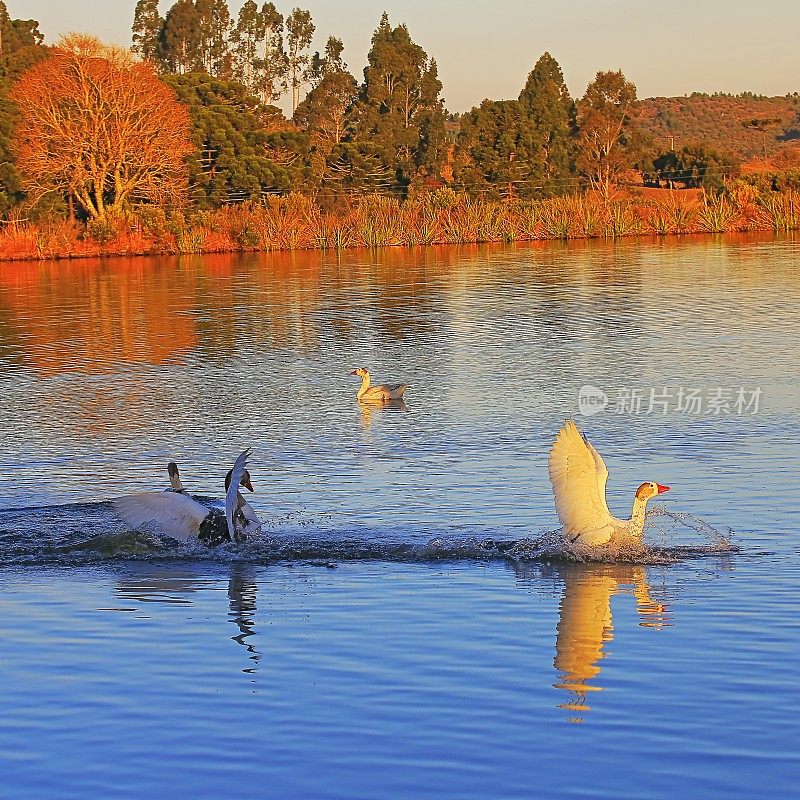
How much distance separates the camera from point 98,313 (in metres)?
29.0

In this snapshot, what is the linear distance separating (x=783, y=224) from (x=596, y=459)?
48530mm

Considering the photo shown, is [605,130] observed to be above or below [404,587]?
above

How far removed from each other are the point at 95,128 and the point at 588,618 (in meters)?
44.4

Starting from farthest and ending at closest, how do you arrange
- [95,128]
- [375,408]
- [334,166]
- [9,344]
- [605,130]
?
[605,130]
[334,166]
[95,128]
[9,344]
[375,408]

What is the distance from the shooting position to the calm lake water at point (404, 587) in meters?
6.08

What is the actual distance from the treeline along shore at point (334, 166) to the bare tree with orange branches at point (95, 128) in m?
0.07

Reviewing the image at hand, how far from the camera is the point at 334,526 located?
10648mm

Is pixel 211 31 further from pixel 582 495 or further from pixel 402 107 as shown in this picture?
pixel 582 495

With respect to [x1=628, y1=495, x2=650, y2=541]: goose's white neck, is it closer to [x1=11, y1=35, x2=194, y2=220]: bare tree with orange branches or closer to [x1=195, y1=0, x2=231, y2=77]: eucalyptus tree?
[x1=11, y1=35, x2=194, y2=220]: bare tree with orange branches

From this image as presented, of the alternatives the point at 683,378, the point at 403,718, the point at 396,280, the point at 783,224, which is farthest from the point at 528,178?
the point at 403,718

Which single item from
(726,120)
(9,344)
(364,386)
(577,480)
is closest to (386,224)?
(9,344)

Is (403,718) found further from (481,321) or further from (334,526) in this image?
(481,321)

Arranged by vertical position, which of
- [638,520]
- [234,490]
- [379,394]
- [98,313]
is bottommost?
[638,520]

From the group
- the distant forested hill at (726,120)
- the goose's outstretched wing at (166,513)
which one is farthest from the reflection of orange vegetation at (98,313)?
the distant forested hill at (726,120)
